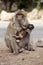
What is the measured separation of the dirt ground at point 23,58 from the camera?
652 centimetres

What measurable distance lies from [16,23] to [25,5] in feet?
56.2

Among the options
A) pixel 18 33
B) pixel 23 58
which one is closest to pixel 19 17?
pixel 18 33

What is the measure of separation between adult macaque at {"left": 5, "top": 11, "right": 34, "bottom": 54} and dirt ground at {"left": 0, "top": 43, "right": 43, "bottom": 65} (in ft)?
0.73

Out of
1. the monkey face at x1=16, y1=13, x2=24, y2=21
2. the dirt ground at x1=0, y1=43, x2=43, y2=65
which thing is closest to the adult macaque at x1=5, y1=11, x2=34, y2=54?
the monkey face at x1=16, y1=13, x2=24, y2=21

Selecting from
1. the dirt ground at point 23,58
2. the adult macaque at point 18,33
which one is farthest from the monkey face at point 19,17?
the dirt ground at point 23,58

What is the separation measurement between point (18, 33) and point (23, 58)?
119 cm

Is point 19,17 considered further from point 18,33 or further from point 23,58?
point 23,58

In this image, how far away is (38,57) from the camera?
7.12 m

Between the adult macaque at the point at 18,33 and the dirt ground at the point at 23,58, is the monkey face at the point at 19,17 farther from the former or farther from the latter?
the dirt ground at the point at 23,58

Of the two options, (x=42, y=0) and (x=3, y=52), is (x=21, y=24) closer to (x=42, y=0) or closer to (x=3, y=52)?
(x=3, y=52)

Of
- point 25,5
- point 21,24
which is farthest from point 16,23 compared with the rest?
point 25,5

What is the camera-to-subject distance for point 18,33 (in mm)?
8070

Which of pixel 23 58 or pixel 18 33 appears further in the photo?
pixel 18 33

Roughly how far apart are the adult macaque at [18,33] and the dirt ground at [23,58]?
22cm
